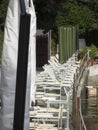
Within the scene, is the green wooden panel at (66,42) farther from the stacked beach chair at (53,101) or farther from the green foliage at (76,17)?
the green foliage at (76,17)

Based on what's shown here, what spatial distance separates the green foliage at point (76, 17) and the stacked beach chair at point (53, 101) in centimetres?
1511

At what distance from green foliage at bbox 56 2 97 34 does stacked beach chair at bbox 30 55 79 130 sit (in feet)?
49.6

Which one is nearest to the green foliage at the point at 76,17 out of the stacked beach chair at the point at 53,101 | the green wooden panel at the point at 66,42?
the green wooden panel at the point at 66,42

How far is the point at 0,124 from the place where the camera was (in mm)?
4090

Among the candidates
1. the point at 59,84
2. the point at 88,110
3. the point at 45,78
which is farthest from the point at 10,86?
the point at 45,78

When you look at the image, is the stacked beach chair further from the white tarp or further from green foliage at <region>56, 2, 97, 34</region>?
green foliage at <region>56, 2, 97, 34</region>

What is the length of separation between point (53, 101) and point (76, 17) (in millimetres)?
19036

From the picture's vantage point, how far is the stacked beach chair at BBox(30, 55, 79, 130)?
702cm

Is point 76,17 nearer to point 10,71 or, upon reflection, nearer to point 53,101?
point 53,101

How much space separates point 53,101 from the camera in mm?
7703

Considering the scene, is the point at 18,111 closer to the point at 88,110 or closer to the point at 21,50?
the point at 21,50

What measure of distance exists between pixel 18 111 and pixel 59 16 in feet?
76.0

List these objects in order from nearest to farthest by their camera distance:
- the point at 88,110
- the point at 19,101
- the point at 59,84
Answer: the point at 19,101, the point at 88,110, the point at 59,84

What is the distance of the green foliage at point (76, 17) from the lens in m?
Result: 26.3
